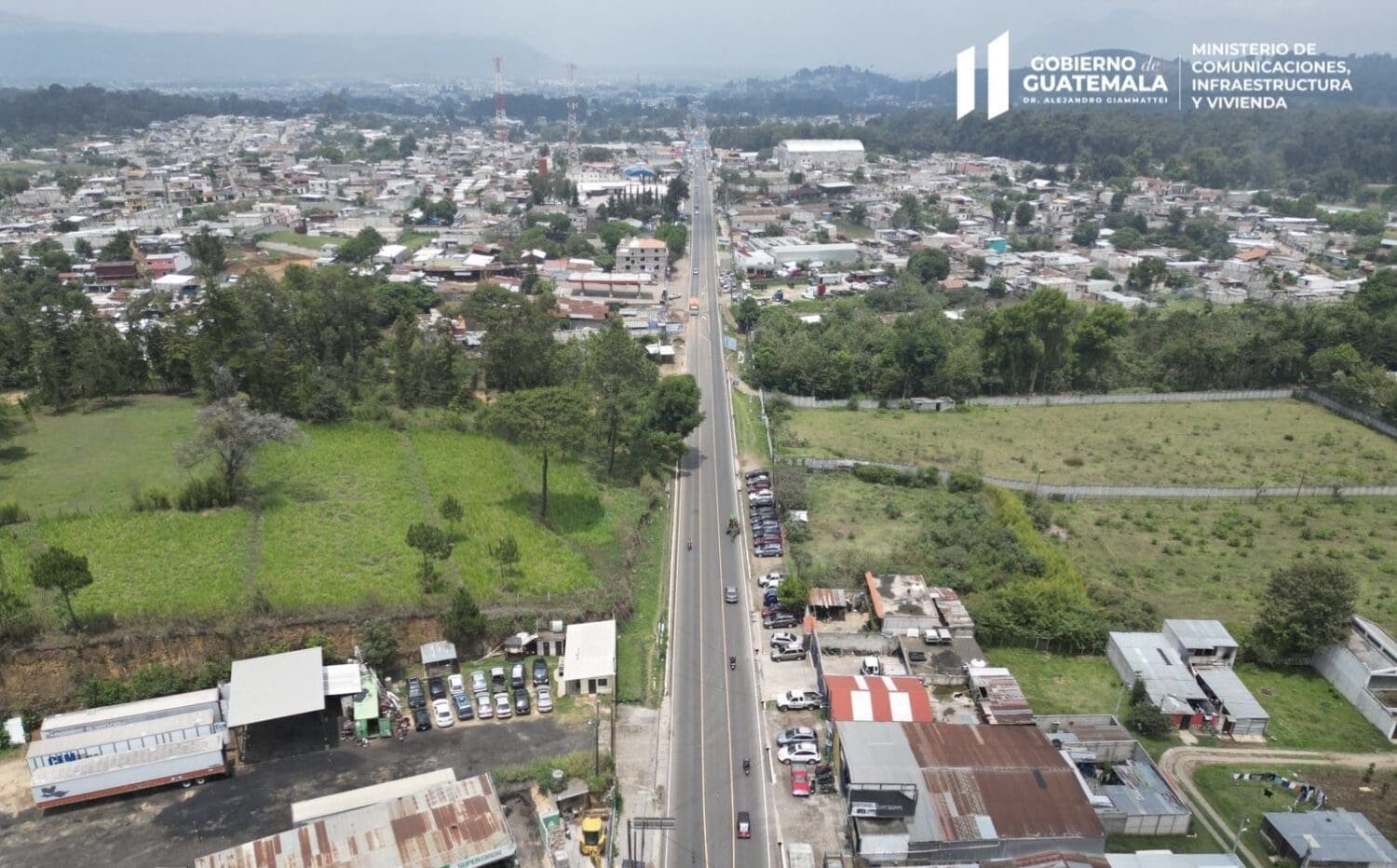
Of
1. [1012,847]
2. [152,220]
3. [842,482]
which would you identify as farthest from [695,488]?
[152,220]

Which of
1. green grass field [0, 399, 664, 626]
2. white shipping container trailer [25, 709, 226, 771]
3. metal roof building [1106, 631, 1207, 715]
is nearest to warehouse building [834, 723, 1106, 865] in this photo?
metal roof building [1106, 631, 1207, 715]

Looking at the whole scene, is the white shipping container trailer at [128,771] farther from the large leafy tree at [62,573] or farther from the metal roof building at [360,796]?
the large leafy tree at [62,573]

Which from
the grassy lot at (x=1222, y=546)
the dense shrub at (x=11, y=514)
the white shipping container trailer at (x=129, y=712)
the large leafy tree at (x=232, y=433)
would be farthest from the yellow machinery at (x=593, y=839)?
the dense shrub at (x=11, y=514)

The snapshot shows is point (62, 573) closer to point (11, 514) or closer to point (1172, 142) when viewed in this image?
point (11, 514)

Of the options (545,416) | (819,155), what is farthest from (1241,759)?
(819,155)

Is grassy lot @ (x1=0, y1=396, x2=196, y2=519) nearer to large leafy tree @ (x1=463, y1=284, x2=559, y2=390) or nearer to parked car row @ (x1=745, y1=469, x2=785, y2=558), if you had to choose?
large leafy tree @ (x1=463, y1=284, x2=559, y2=390)
